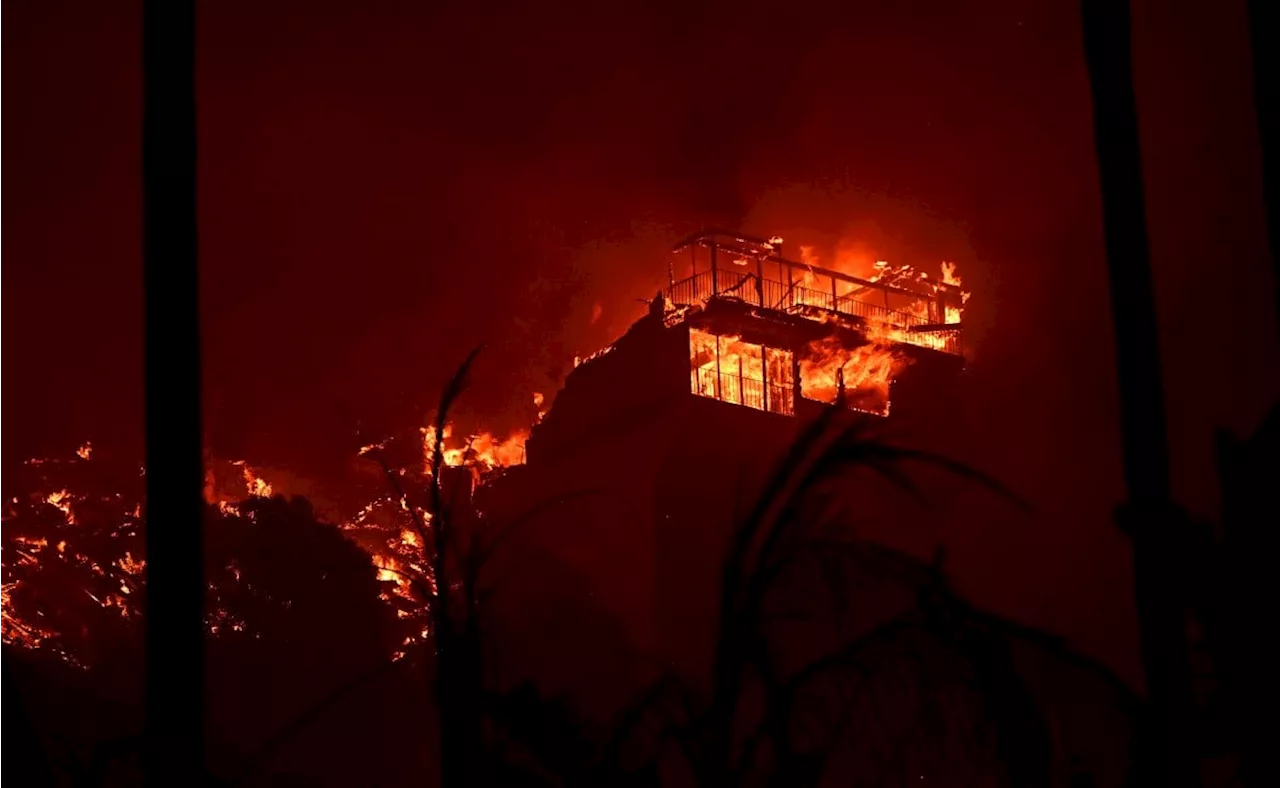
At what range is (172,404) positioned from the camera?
1099cm

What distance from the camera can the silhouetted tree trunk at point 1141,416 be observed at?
1162 centimetres

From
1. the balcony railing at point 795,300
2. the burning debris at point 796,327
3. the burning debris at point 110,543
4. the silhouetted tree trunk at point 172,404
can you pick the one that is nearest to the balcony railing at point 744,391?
the burning debris at point 796,327

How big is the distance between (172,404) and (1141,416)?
7.99 metres

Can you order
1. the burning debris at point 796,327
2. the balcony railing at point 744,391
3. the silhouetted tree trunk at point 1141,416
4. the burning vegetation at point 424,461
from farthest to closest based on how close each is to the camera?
1. the burning vegetation at point 424,461
2. the burning debris at point 796,327
3. the balcony railing at point 744,391
4. the silhouetted tree trunk at point 1141,416

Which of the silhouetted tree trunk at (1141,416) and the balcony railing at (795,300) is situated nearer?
the silhouetted tree trunk at (1141,416)

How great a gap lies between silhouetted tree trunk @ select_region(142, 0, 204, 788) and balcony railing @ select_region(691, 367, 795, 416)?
1069 inches

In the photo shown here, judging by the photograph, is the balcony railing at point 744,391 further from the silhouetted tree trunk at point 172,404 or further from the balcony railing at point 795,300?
the silhouetted tree trunk at point 172,404

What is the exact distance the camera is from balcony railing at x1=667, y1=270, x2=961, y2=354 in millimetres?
40250

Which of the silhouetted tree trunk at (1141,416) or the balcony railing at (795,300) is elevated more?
the balcony railing at (795,300)

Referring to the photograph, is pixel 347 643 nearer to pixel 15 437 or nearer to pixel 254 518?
pixel 254 518

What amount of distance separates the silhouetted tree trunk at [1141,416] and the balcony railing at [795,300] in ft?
81.8

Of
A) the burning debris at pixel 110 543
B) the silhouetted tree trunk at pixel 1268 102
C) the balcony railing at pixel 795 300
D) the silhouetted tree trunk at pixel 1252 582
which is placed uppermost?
the balcony railing at pixel 795 300

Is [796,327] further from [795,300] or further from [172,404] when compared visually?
[172,404]

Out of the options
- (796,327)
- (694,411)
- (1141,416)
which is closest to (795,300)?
(796,327)
